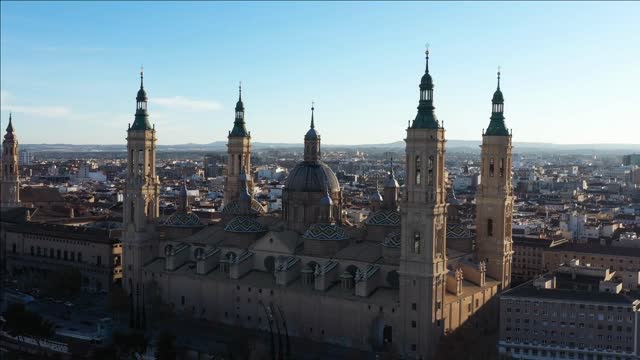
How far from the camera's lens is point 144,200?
65.9m

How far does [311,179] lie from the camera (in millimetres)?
63156

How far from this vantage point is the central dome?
63000mm

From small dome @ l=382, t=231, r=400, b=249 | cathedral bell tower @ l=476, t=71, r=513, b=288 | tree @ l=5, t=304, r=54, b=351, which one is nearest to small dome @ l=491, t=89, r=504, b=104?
cathedral bell tower @ l=476, t=71, r=513, b=288

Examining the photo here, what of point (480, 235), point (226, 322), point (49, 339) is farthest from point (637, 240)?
point (49, 339)

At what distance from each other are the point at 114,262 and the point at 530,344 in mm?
41207

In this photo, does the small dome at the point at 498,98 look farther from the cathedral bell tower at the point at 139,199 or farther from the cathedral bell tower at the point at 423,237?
the cathedral bell tower at the point at 139,199

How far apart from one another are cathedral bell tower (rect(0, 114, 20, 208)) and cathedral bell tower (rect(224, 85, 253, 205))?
33945 millimetres

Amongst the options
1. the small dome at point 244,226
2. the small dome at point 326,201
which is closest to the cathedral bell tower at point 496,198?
the small dome at point 326,201

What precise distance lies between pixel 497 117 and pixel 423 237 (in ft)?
44.9

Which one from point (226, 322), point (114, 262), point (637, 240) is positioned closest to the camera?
point (226, 322)

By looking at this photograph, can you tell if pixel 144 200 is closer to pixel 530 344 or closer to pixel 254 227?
pixel 254 227

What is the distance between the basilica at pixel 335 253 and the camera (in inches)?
2020

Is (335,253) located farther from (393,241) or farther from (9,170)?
(9,170)

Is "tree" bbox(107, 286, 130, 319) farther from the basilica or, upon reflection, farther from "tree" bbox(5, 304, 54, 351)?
"tree" bbox(5, 304, 54, 351)
